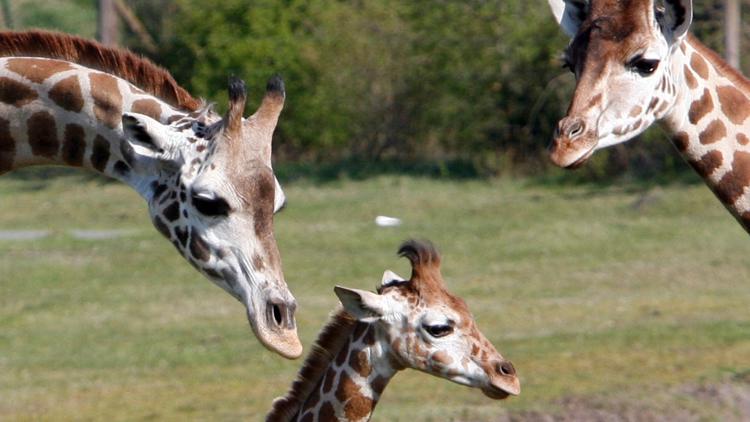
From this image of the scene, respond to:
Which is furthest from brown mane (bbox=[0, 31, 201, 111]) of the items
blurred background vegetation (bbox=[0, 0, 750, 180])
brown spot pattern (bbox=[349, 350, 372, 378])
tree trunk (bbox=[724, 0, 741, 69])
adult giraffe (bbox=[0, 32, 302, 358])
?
blurred background vegetation (bbox=[0, 0, 750, 180])

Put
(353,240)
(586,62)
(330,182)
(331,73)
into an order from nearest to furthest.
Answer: (586,62) < (353,240) < (330,182) < (331,73)

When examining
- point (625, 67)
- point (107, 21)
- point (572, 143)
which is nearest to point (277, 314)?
point (572, 143)

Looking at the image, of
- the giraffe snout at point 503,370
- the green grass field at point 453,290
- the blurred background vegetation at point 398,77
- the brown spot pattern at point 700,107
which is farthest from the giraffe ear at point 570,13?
the blurred background vegetation at point 398,77

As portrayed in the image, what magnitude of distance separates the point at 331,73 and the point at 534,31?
16.2ft

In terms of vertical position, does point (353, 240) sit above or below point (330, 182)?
above

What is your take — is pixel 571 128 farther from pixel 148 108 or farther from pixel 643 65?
pixel 148 108

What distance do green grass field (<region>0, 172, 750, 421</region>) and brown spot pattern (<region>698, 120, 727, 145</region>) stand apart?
4.08m

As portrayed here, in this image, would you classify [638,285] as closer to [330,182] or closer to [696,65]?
[696,65]

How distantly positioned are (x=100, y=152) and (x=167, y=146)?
380 millimetres

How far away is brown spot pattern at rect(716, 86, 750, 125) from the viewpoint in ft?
23.4

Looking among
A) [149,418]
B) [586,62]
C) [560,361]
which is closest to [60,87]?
[586,62]

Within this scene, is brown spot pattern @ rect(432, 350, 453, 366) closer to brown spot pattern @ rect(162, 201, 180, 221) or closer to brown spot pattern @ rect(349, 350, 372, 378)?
brown spot pattern @ rect(349, 350, 372, 378)

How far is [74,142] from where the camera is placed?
655 centimetres

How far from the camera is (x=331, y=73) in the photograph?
36281 mm
